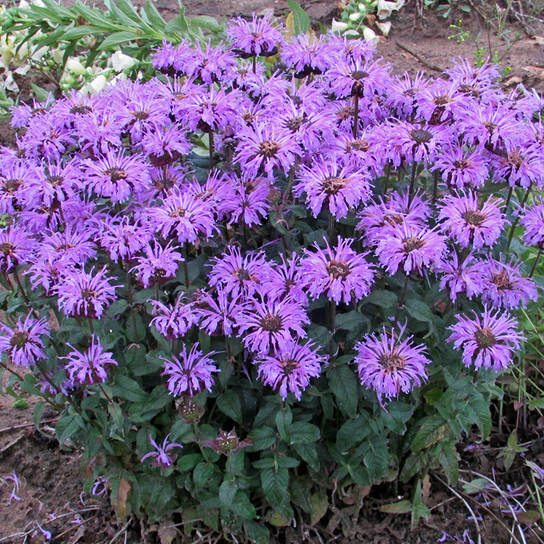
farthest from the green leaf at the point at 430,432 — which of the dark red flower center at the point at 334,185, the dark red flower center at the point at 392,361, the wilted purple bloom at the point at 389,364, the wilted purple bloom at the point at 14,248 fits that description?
the wilted purple bloom at the point at 14,248

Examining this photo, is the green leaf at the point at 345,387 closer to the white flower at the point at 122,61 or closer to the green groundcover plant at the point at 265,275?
the green groundcover plant at the point at 265,275

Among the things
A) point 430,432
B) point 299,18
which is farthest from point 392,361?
point 299,18

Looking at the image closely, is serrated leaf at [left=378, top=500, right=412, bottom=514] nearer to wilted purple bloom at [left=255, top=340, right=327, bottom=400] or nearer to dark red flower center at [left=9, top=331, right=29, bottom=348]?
wilted purple bloom at [left=255, top=340, right=327, bottom=400]

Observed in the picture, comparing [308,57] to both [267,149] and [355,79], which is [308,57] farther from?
[267,149]

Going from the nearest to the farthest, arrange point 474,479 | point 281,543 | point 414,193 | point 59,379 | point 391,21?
point 59,379, point 414,193, point 281,543, point 474,479, point 391,21

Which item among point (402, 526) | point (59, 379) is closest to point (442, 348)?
point (402, 526)

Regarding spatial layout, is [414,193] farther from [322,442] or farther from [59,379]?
[59,379]
